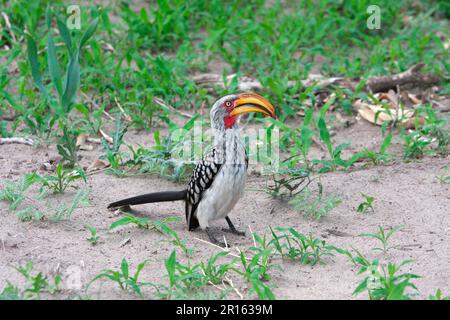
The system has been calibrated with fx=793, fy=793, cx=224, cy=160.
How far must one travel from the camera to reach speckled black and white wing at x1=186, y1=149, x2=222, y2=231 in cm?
507

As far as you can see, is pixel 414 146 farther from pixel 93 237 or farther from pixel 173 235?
pixel 93 237

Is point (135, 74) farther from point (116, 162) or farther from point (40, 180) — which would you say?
point (40, 180)

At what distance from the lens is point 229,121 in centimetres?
511

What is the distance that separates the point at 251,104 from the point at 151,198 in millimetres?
918

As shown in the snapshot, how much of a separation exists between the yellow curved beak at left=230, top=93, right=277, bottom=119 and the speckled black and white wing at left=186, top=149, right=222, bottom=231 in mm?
306

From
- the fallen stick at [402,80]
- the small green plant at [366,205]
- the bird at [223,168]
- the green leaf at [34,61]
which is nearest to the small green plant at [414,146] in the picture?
the small green plant at [366,205]

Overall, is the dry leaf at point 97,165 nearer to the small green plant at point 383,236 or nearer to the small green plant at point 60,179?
the small green plant at point 60,179

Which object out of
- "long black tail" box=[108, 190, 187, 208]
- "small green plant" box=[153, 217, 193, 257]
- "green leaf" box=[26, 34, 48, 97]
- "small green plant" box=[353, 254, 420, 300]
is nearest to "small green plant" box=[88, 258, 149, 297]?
"small green plant" box=[153, 217, 193, 257]

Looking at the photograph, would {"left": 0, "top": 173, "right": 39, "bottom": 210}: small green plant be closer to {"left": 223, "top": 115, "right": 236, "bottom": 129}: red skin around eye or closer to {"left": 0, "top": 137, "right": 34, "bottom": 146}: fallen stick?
{"left": 0, "top": 137, "right": 34, "bottom": 146}: fallen stick

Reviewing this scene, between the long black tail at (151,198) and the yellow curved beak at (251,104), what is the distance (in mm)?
687

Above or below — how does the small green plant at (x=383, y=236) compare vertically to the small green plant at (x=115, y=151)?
below

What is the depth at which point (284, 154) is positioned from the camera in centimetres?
630

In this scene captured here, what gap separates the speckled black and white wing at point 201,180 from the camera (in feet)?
16.6

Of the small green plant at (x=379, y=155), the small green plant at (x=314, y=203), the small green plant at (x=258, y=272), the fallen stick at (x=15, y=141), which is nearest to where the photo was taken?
the small green plant at (x=258, y=272)
